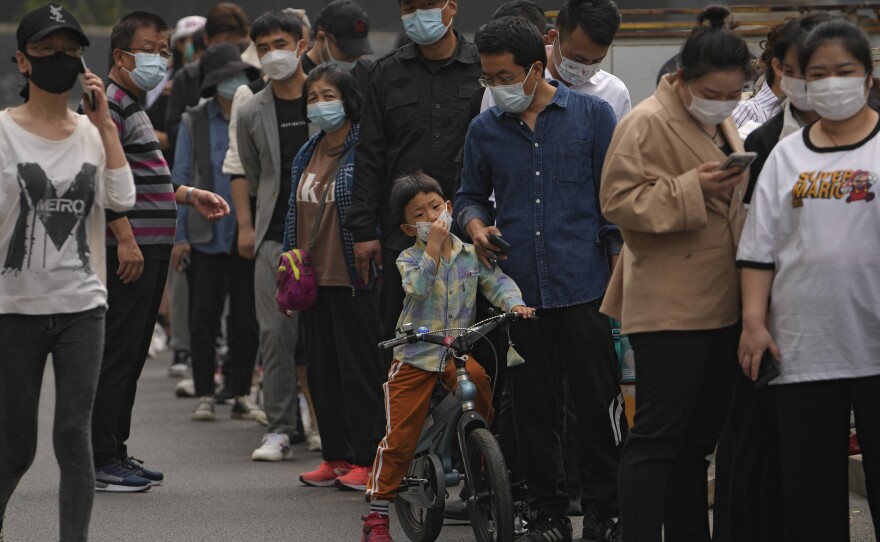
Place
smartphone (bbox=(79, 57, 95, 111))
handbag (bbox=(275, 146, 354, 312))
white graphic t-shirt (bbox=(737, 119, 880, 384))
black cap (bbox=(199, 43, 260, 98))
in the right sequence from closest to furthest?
1. white graphic t-shirt (bbox=(737, 119, 880, 384))
2. smartphone (bbox=(79, 57, 95, 111))
3. handbag (bbox=(275, 146, 354, 312))
4. black cap (bbox=(199, 43, 260, 98))

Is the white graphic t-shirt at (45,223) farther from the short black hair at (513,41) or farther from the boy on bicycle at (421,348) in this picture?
the short black hair at (513,41)

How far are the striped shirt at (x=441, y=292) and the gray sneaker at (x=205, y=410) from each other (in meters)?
4.88

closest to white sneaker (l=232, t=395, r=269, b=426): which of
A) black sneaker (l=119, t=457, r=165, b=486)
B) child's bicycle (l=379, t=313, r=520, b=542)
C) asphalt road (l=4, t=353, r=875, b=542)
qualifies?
asphalt road (l=4, t=353, r=875, b=542)

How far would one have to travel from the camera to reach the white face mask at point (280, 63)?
9156 mm

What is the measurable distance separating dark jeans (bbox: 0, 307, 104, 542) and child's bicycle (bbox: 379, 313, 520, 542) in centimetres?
136

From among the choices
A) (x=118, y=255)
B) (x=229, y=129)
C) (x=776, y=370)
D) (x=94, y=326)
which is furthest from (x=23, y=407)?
(x=229, y=129)

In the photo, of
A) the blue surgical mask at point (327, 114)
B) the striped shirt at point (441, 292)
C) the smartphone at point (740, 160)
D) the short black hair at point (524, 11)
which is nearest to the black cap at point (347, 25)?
the blue surgical mask at point (327, 114)

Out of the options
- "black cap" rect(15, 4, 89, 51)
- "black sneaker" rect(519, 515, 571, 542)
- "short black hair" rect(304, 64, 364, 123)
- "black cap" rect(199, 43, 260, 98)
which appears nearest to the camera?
"black cap" rect(15, 4, 89, 51)

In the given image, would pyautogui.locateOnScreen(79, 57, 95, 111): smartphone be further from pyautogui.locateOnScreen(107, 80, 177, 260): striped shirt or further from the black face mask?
pyautogui.locateOnScreen(107, 80, 177, 260): striped shirt

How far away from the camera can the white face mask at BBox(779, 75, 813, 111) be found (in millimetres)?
5199

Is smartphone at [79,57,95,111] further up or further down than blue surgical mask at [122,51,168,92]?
further down

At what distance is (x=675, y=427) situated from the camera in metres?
5.23

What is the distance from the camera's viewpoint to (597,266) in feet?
21.0

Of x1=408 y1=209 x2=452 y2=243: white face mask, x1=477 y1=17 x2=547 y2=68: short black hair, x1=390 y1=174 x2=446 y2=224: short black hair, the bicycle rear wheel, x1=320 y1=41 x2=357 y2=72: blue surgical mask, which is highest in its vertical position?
x1=320 y1=41 x2=357 y2=72: blue surgical mask
